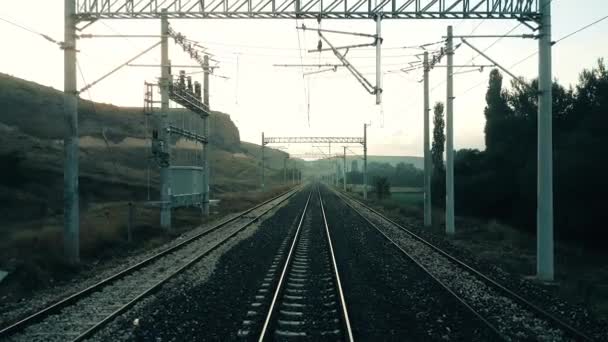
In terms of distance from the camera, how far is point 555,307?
10688 millimetres

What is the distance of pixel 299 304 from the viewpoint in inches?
415

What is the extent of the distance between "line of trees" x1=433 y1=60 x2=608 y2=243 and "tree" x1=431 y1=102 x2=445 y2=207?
1.16 ft

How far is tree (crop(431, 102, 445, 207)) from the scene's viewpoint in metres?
52.9

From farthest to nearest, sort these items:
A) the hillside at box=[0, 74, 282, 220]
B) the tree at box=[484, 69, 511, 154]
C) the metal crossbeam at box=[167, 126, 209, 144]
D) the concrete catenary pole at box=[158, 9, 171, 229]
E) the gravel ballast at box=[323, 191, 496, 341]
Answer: the tree at box=[484, 69, 511, 154]
the hillside at box=[0, 74, 282, 220]
the metal crossbeam at box=[167, 126, 209, 144]
the concrete catenary pole at box=[158, 9, 171, 229]
the gravel ballast at box=[323, 191, 496, 341]

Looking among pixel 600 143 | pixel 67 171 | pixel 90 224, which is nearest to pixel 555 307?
pixel 67 171

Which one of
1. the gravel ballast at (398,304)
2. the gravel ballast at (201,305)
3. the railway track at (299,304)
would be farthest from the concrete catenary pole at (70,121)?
the gravel ballast at (398,304)

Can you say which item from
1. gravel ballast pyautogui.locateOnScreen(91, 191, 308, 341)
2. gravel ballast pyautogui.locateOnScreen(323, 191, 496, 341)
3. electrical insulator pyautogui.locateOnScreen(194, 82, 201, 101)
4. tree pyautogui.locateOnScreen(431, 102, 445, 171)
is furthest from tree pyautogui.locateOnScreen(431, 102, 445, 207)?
gravel ballast pyautogui.locateOnScreen(91, 191, 308, 341)

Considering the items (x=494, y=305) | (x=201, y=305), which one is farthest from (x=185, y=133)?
(x=494, y=305)

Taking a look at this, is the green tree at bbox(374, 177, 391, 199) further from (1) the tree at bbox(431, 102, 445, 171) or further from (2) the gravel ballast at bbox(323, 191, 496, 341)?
(2) the gravel ballast at bbox(323, 191, 496, 341)

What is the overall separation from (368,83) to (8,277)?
33.7 ft

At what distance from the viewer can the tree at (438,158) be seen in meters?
52.9

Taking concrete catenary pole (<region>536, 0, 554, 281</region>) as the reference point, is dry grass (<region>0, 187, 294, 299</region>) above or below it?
below

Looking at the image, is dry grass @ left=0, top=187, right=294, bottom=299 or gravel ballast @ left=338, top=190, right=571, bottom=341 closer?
gravel ballast @ left=338, top=190, right=571, bottom=341

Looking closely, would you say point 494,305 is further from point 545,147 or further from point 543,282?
point 545,147
